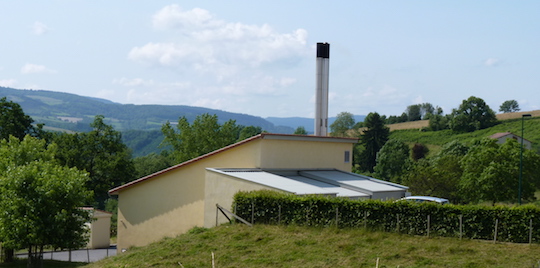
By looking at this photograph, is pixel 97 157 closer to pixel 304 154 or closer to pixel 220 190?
pixel 304 154

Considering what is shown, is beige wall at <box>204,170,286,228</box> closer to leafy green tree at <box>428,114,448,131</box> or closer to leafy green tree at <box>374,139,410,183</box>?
leafy green tree at <box>374,139,410,183</box>

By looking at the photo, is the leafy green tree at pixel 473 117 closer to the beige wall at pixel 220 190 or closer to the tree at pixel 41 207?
the beige wall at pixel 220 190

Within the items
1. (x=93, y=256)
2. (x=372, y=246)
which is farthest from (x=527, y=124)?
(x=372, y=246)

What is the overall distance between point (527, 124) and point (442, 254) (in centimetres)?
11731

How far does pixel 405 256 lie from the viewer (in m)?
23.6

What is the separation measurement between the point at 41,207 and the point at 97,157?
3828 cm

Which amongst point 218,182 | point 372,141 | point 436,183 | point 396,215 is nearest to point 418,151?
point 372,141

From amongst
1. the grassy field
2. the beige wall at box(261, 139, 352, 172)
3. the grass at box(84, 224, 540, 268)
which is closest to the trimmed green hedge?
the grass at box(84, 224, 540, 268)

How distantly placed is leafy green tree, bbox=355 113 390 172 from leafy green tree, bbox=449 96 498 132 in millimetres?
21930

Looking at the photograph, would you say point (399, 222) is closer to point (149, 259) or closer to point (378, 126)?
point (149, 259)

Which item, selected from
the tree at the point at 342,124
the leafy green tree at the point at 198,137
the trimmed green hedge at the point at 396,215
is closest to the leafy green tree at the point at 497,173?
the leafy green tree at the point at 198,137

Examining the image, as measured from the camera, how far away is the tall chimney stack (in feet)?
162

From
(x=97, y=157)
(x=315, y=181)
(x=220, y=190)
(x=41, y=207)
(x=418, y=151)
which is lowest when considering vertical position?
(x=41, y=207)

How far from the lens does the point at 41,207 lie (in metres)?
33.8
